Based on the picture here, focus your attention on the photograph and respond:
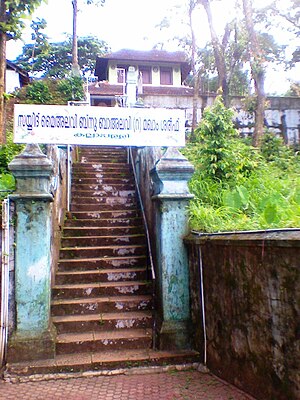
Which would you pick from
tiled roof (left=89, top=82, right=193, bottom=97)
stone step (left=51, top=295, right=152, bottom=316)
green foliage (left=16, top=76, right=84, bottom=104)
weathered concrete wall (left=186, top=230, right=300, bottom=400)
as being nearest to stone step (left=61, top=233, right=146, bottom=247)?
stone step (left=51, top=295, right=152, bottom=316)

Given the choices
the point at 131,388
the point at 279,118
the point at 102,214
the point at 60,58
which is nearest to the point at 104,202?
the point at 102,214

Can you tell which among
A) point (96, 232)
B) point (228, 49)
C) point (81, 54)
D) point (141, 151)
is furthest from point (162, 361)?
point (81, 54)

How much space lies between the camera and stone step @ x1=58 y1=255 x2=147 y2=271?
5.22m

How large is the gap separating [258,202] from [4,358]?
3.44 m

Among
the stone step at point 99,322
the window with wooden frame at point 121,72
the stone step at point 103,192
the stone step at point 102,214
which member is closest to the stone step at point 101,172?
the stone step at point 103,192

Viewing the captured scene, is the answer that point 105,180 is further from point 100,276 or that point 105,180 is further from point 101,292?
point 101,292

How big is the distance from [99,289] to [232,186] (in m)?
2.69

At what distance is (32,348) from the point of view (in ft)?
13.2

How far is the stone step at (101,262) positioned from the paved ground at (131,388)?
172 centimetres

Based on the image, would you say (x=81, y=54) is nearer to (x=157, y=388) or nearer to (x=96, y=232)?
(x=96, y=232)

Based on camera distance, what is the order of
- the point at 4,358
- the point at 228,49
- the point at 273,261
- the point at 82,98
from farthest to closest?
the point at 82,98 < the point at 228,49 < the point at 4,358 < the point at 273,261

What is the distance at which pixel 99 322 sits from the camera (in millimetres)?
4441

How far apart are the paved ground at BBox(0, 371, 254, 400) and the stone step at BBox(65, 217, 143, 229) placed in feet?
8.89

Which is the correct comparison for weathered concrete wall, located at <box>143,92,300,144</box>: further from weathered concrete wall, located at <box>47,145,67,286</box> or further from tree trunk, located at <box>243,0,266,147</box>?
weathered concrete wall, located at <box>47,145,67,286</box>
